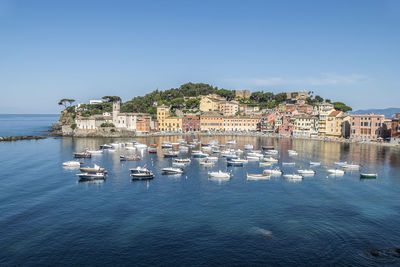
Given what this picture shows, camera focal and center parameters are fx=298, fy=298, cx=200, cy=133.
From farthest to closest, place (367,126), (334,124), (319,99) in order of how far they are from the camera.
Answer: (319,99), (334,124), (367,126)

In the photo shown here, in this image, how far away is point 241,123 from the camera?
136 meters

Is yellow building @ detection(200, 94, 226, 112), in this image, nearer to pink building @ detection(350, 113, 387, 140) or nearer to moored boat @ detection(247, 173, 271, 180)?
pink building @ detection(350, 113, 387, 140)

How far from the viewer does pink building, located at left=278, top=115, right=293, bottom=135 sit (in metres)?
122

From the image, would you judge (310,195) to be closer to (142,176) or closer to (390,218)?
(390,218)

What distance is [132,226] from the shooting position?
1169 inches

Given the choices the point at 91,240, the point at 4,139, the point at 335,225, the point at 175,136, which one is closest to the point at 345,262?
the point at 335,225

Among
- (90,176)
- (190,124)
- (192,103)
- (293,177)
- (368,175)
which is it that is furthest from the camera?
(192,103)

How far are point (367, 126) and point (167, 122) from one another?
256 ft

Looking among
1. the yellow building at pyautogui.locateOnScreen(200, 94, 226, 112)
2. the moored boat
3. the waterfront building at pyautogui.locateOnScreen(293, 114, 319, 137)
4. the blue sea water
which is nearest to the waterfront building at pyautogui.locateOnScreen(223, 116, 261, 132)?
the yellow building at pyautogui.locateOnScreen(200, 94, 226, 112)

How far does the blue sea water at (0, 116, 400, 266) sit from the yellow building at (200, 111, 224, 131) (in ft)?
268

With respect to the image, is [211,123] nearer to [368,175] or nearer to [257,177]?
[257,177]

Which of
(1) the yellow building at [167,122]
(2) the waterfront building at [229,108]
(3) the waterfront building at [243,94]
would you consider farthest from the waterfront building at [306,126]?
(3) the waterfront building at [243,94]

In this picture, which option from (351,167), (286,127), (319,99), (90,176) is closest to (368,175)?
(351,167)

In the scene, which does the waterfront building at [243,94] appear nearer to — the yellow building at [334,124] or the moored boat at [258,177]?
the yellow building at [334,124]
